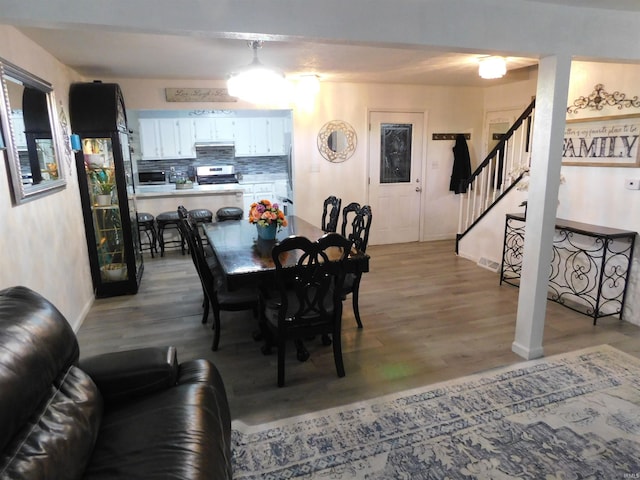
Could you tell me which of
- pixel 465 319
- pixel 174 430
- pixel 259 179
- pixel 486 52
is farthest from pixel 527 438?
pixel 259 179

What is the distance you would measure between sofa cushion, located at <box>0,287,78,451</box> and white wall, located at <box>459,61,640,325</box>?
4115 millimetres

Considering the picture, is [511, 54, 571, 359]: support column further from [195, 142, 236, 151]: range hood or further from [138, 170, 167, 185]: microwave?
[138, 170, 167, 185]: microwave

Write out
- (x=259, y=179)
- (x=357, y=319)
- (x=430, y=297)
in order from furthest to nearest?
(x=259, y=179) < (x=430, y=297) < (x=357, y=319)

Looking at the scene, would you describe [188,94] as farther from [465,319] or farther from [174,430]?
[174,430]

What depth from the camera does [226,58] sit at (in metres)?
3.94

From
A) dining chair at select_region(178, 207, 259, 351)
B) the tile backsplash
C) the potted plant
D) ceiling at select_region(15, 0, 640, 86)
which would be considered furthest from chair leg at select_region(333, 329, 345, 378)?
the tile backsplash

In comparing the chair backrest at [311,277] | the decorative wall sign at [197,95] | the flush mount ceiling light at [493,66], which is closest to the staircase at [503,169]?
the flush mount ceiling light at [493,66]

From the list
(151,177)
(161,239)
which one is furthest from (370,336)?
(151,177)

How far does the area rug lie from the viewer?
190 cm

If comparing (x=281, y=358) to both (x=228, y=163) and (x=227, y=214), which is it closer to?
(x=227, y=214)

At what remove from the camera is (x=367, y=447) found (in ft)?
6.70

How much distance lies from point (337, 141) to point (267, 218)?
2879 millimetres

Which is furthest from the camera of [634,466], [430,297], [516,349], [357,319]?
[430,297]

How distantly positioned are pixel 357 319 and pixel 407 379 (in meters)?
0.84
